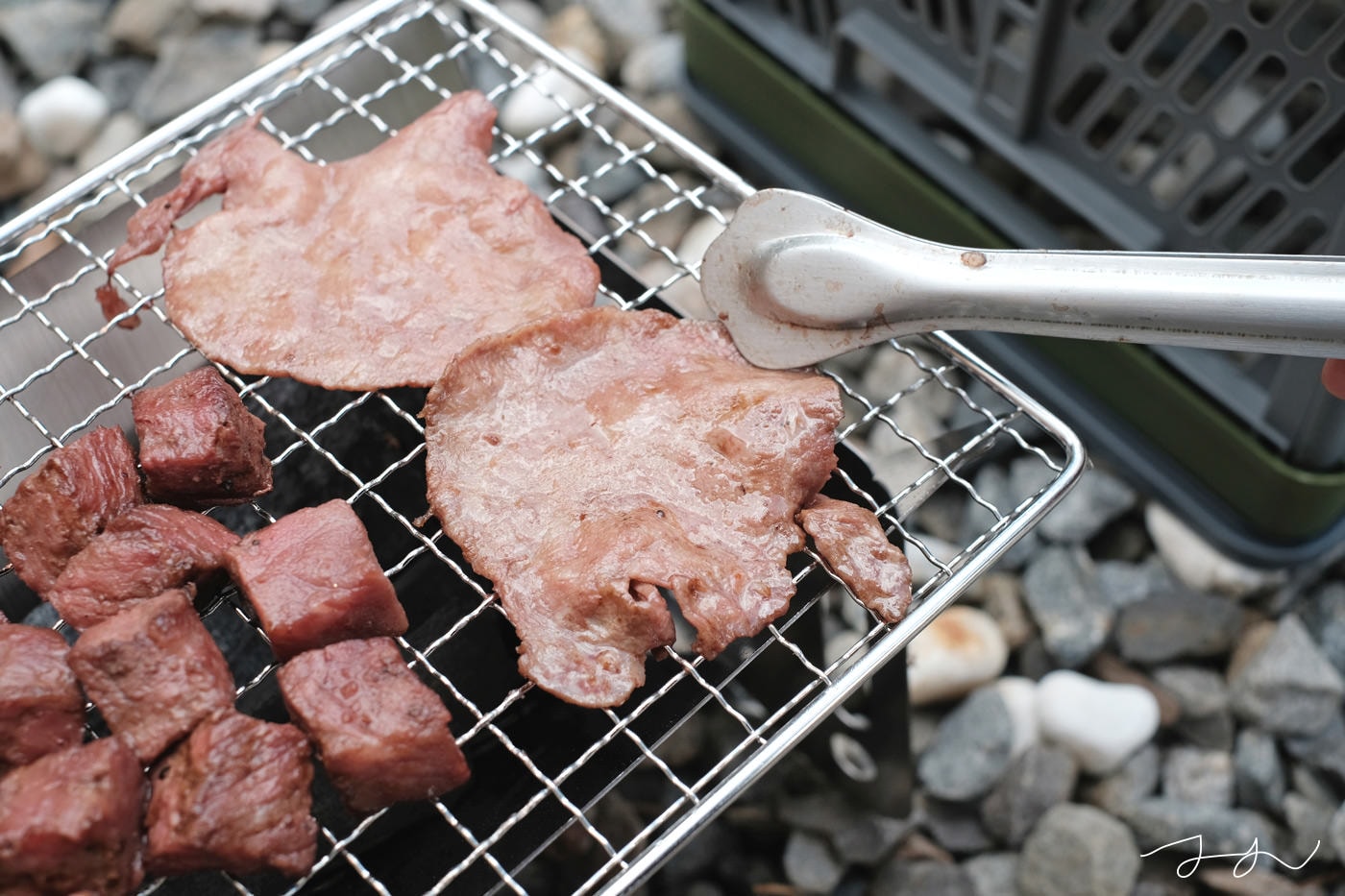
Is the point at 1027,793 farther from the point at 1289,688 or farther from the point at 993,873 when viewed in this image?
the point at 1289,688

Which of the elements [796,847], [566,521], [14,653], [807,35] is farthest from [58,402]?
[807,35]

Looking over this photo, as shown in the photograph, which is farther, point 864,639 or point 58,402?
point 58,402

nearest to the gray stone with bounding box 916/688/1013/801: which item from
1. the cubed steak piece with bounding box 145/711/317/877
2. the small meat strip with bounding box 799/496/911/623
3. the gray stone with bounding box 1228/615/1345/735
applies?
the gray stone with bounding box 1228/615/1345/735

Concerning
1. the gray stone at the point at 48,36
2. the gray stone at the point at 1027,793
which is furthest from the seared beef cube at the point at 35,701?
the gray stone at the point at 48,36

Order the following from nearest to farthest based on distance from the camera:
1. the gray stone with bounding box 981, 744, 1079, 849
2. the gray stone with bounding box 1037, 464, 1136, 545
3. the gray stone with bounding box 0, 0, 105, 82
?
the gray stone with bounding box 981, 744, 1079, 849 → the gray stone with bounding box 1037, 464, 1136, 545 → the gray stone with bounding box 0, 0, 105, 82

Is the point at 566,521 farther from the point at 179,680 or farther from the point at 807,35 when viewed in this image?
the point at 807,35

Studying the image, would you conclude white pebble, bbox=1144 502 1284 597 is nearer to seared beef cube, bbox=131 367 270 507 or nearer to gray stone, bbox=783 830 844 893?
gray stone, bbox=783 830 844 893
